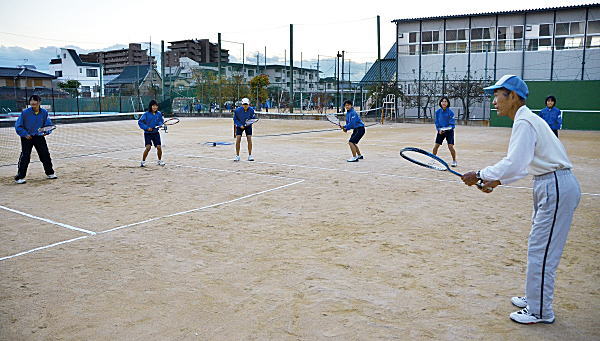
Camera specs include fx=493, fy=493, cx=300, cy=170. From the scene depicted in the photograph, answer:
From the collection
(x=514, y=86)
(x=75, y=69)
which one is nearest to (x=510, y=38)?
(x=514, y=86)

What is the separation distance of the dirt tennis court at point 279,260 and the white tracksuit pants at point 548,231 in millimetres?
269

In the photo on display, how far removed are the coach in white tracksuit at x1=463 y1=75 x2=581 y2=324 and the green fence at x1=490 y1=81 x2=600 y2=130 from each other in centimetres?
2660

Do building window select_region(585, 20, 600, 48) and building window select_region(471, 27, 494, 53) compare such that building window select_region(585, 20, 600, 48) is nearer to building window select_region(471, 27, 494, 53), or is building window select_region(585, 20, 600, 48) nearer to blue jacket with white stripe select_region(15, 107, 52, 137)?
building window select_region(471, 27, 494, 53)

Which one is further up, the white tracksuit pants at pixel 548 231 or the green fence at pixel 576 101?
the green fence at pixel 576 101

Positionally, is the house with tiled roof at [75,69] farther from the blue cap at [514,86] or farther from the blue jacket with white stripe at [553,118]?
the blue cap at [514,86]

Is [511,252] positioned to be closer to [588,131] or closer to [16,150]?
[16,150]

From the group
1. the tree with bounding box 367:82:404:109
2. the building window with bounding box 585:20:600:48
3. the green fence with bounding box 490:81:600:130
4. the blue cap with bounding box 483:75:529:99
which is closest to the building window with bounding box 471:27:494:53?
the building window with bounding box 585:20:600:48

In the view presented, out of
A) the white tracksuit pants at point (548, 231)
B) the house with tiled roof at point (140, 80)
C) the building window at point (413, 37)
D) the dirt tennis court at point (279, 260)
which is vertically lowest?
the dirt tennis court at point (279, 260)

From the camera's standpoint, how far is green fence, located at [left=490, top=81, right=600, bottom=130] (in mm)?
27719

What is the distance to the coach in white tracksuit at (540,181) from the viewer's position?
3.67 metres

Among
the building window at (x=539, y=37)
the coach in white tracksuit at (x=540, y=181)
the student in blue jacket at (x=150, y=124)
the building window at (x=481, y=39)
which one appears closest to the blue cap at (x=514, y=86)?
the coach in white tracksuit at (x=540, y=181)

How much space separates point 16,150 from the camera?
58.8ft

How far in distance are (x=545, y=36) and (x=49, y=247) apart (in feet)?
127

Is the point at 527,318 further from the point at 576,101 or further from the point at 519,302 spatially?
the point at 576,101
